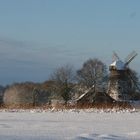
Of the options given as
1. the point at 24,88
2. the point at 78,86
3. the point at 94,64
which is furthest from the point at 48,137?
the point at 24,88

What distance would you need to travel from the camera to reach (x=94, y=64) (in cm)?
6900

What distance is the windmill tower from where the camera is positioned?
184 ft

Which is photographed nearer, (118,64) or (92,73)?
(118,64)

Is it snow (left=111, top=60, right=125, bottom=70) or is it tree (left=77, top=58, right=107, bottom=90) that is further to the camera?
tree (left=77, top=58, right=107, bottom=90)

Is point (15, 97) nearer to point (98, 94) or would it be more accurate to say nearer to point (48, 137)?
point (98, 94)

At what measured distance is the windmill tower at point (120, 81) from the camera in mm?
56219

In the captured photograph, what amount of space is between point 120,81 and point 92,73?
27.1 ft

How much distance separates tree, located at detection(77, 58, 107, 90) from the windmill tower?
1.98m

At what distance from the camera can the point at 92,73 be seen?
6525cm

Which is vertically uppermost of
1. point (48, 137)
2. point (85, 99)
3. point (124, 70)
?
point (124, 70)

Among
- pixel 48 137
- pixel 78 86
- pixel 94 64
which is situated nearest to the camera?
pixel 48 137

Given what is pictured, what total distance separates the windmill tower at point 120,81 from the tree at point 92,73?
6.51 feet

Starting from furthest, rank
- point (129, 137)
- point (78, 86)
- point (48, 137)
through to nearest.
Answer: point (78, 86)
point (129, 137)
point (48, 137)

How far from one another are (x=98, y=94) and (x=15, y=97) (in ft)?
61.7
